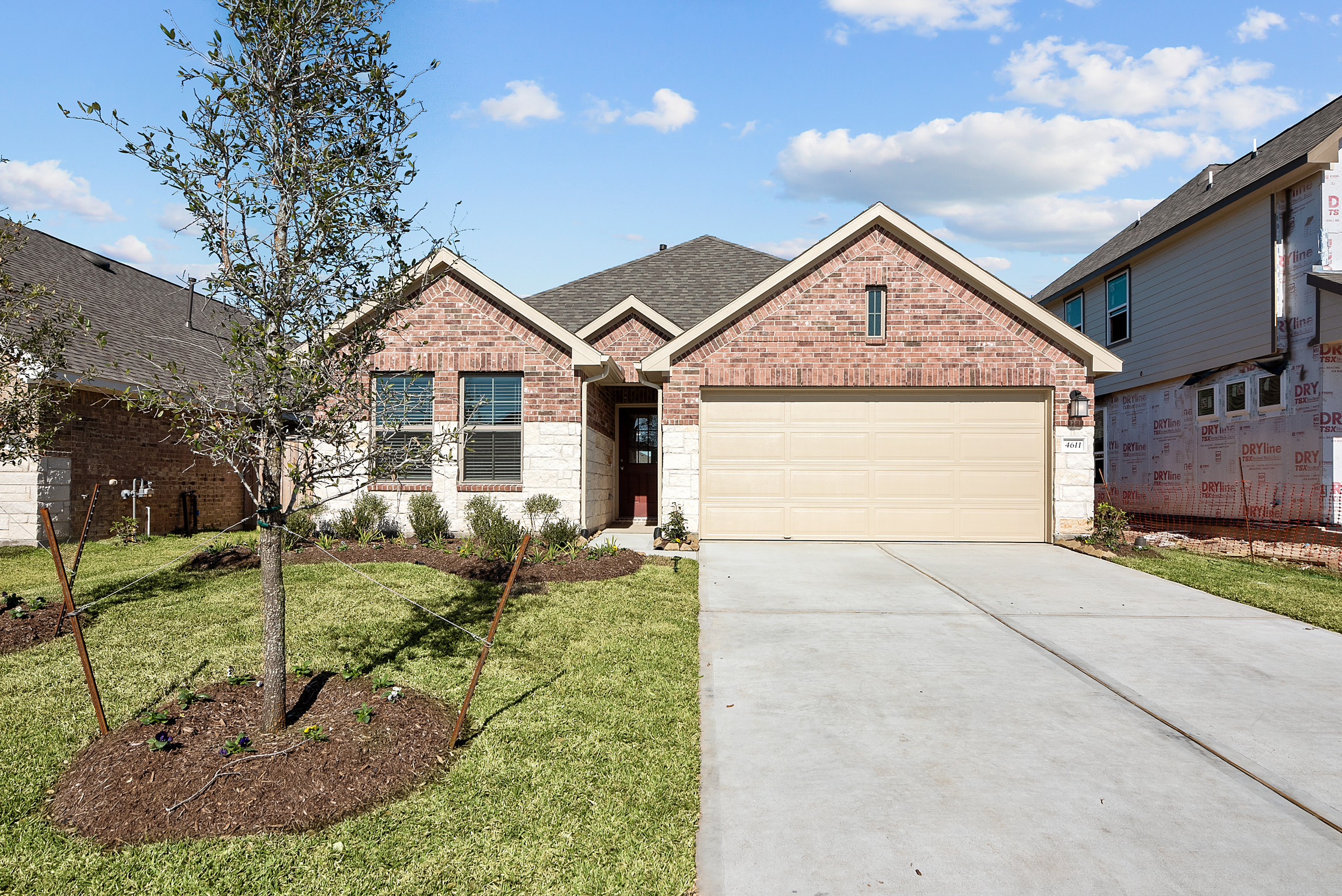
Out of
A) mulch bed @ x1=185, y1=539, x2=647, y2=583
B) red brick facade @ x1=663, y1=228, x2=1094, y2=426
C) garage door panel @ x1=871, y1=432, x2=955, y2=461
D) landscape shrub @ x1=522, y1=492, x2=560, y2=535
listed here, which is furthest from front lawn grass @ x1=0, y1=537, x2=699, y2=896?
garage door panel @ x1=871, y1=432, x2=955, y2=461

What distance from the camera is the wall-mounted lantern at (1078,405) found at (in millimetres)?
12695

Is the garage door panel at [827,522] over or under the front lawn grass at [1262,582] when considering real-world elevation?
over

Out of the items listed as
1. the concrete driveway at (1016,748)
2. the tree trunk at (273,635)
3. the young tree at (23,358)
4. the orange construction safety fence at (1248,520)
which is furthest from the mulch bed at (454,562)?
the orange construction safety fence at (1248,520)

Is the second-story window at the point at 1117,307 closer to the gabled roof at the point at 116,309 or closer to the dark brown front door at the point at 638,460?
the dark brown front door at the point at 638,460

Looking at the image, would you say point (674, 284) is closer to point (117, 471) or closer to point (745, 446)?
point (745, 446)

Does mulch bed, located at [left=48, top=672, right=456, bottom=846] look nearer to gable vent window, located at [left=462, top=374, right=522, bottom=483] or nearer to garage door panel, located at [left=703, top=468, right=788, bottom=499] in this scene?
gable vent window, located at [left=462, top=374, right=522, bottom=483]

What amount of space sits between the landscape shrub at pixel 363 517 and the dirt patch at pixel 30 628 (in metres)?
4.83

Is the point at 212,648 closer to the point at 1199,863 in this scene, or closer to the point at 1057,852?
the point at 1057,852

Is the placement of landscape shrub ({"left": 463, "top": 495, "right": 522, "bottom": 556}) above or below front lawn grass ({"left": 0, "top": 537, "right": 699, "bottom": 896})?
above

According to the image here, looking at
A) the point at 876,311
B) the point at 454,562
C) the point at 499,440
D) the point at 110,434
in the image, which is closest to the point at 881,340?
the point at 876,311

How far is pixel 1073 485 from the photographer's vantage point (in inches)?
507

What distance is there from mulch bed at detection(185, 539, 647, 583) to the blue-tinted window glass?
307 centimetres

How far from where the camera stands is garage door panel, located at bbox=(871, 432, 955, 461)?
1319 cm

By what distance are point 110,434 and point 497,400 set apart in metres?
7.13
